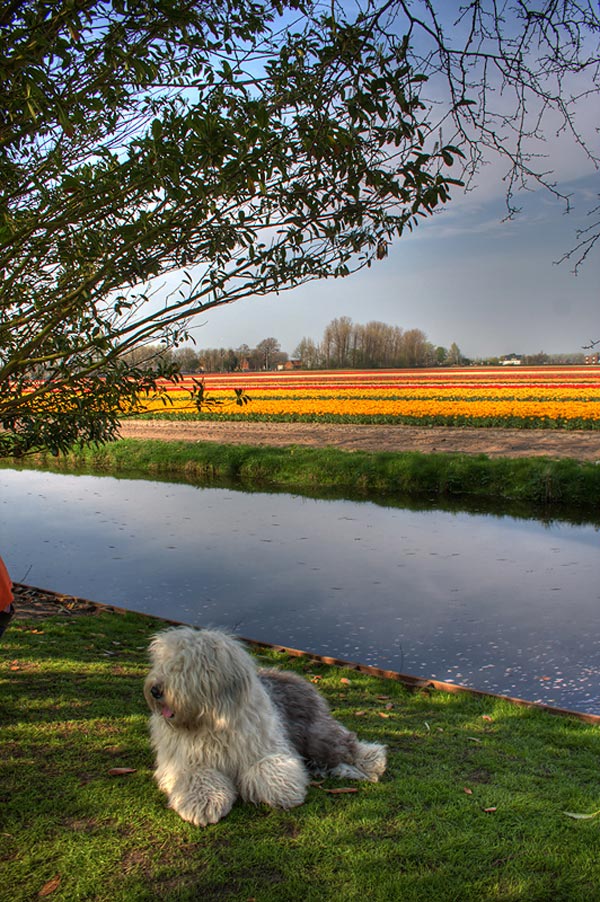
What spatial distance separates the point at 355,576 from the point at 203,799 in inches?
296

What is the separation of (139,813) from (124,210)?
3.67m

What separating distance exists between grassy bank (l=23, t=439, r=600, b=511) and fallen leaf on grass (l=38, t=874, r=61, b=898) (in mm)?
12589

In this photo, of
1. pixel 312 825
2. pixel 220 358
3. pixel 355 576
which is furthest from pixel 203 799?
pixel 220 358

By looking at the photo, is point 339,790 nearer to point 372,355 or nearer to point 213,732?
point 213,732

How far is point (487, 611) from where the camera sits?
9.05 metres

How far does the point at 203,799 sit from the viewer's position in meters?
3.29

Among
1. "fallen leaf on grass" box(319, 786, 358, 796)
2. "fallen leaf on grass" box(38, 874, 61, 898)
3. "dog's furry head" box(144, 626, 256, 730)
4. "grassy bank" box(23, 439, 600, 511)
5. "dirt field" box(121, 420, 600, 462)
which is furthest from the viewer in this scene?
"dirt field" box(121, 420, 600, 462)

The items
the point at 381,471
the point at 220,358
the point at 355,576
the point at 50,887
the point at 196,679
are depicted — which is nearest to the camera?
the point at 50,887

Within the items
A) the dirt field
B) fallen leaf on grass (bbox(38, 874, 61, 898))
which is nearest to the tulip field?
the dirt field

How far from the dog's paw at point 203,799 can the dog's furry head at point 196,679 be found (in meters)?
0.28

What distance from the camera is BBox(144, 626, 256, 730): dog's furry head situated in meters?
3.20

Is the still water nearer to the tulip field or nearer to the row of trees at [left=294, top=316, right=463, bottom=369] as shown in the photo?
the tulip field

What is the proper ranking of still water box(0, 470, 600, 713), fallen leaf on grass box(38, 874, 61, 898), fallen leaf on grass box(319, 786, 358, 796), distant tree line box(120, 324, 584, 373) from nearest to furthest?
fallen leaf on grass box(38, 874, 61, 898) < fallen leaf on grass box(319, 786, 358, 796) < still water box(0, 470, 600, 713) < distant tree line box(120, 324, 584, 373)

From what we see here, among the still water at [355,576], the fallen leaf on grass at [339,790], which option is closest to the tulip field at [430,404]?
the still water at [355,576]
